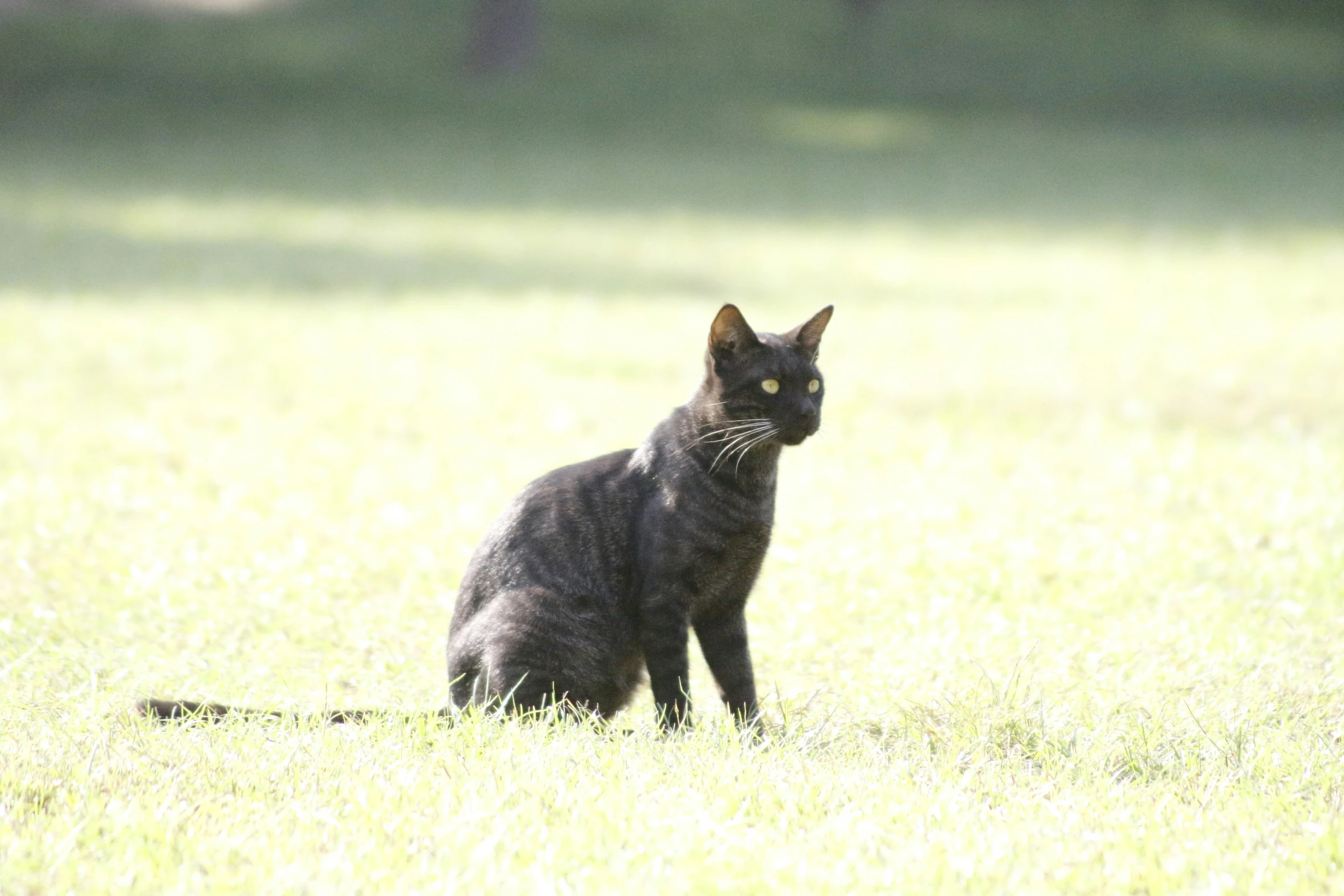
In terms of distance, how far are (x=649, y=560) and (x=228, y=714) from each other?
1.16m

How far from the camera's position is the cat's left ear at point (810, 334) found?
4.36 metres

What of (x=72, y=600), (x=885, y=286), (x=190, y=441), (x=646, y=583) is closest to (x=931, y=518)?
(x=646, y=583)

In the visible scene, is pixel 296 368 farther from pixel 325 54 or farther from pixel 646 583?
pixel 325 54

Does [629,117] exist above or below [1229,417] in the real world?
above

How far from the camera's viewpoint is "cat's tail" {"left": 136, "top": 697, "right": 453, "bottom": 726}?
389 cm

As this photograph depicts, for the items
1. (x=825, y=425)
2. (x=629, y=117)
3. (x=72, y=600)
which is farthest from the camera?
(x=629, y=117)

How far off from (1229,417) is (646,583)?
588cm

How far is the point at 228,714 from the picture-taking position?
3896 mm

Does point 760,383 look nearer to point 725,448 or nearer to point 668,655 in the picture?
point 725,448

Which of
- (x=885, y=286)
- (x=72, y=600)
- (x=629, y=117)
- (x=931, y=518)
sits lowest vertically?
(x=72, y=600)

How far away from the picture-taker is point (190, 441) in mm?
7973

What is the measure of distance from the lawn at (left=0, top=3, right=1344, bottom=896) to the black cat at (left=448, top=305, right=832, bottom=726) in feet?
0.69

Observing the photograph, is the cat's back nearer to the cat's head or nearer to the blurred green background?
the cat's head

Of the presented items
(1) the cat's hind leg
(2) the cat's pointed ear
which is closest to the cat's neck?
(2) the cat's pointed ear
